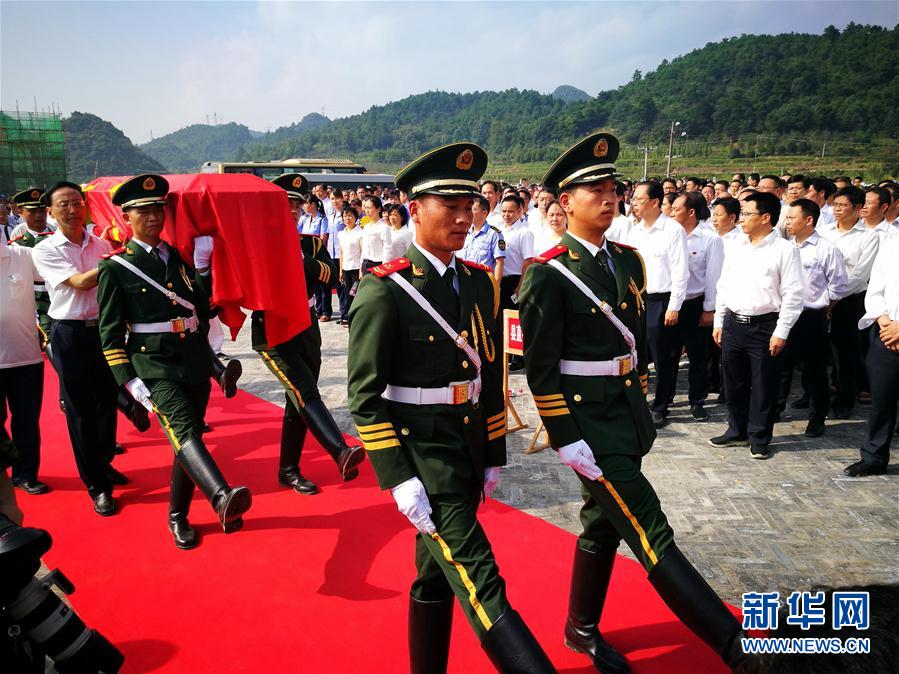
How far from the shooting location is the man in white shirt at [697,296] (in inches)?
235

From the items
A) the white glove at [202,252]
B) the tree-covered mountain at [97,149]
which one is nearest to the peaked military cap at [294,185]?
the white glove at [202,252]

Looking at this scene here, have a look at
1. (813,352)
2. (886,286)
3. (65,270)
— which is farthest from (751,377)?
(65,270)

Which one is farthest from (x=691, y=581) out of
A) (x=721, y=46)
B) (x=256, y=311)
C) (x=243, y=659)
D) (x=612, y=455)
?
(x=721, y=46)

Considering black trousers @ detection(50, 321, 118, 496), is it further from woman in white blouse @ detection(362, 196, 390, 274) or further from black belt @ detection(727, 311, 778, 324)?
woman in white blouse @ detection(362, 196, 390, 274)

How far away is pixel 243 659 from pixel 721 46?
112 metres

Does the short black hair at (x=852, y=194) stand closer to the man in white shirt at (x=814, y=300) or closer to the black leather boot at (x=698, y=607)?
the man in white shirt at (x=814, y=300)

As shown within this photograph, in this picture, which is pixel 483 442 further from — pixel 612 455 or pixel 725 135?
pixel 725 135

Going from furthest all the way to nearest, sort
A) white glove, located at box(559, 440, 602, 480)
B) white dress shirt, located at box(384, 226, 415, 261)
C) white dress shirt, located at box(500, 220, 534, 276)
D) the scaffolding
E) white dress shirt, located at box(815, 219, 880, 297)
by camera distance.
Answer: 1. the scaffolding
2. white dress shirt, located at box(384, 226, 415, 261)
3. white dress shirt, located at box(500, 220, 534, 276)
4. white dress shirt, located at box(815, 219, 880, 297)
5. white glove, located at box(559, 440, 602, 480)

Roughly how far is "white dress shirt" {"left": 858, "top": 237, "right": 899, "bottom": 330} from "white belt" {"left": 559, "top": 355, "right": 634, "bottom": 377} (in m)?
3.01

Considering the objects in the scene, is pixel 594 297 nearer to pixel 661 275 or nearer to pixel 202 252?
pixel 202 252

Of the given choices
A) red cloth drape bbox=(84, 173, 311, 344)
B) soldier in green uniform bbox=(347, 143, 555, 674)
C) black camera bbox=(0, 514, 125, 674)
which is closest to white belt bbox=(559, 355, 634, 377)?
soldier in green uniform bbox=(347, 143, 555, 674)

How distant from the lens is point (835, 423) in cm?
584

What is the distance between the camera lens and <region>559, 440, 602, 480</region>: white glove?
245 cm

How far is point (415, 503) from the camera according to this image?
2109 millimetres
